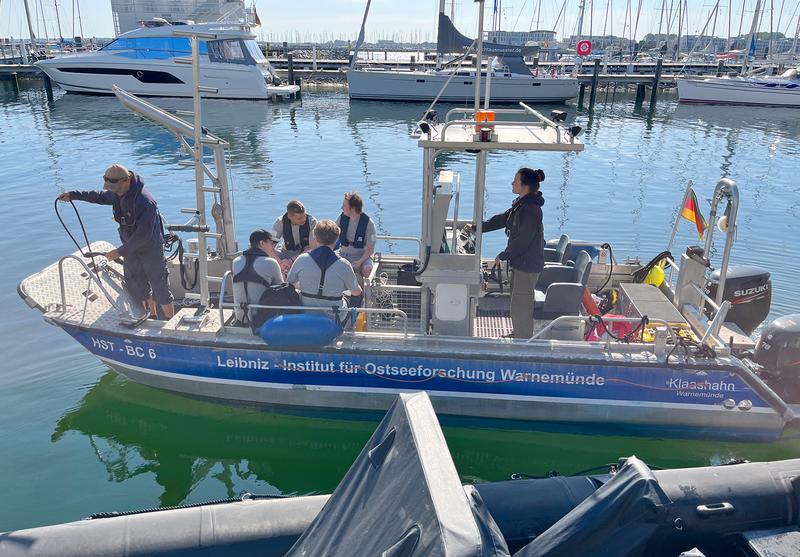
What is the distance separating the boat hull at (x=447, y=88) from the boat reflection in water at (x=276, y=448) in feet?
97.9

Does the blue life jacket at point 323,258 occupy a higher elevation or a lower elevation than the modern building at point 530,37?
lower

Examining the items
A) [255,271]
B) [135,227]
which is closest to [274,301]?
[255,271]

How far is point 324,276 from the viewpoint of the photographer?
656 centimetres

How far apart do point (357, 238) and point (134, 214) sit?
8.02 ft

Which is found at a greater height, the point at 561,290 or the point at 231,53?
the point at 231,53

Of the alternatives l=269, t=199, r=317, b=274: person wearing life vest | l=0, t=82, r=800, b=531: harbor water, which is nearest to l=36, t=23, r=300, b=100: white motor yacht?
l=0, t=82, r=800, b=531: harbor water

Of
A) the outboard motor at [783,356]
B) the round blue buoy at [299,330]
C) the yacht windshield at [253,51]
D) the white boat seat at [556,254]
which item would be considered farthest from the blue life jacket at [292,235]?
the yacht windshield at [253,51]

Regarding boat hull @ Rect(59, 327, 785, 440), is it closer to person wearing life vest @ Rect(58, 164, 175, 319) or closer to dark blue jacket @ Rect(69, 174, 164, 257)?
person wearing life vest @ Rect(58, 164, 175, 319)

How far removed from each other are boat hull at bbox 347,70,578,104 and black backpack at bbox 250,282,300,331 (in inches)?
1175

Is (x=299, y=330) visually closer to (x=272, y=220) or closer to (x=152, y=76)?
(x=272, y=220)

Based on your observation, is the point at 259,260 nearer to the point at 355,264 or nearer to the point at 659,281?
the point at 355,264

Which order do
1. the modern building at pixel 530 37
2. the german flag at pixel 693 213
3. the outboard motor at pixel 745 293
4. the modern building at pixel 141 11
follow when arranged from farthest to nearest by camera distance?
the modern building at pixel 141 11 < the modern building at pixel 530 37 < the outboard motor at pixel 745 293 < the german flag at pixel 693 213

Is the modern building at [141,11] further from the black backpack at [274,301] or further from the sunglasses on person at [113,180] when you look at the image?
the black backpack at [274,301]

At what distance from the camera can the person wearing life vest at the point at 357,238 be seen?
7.58m
